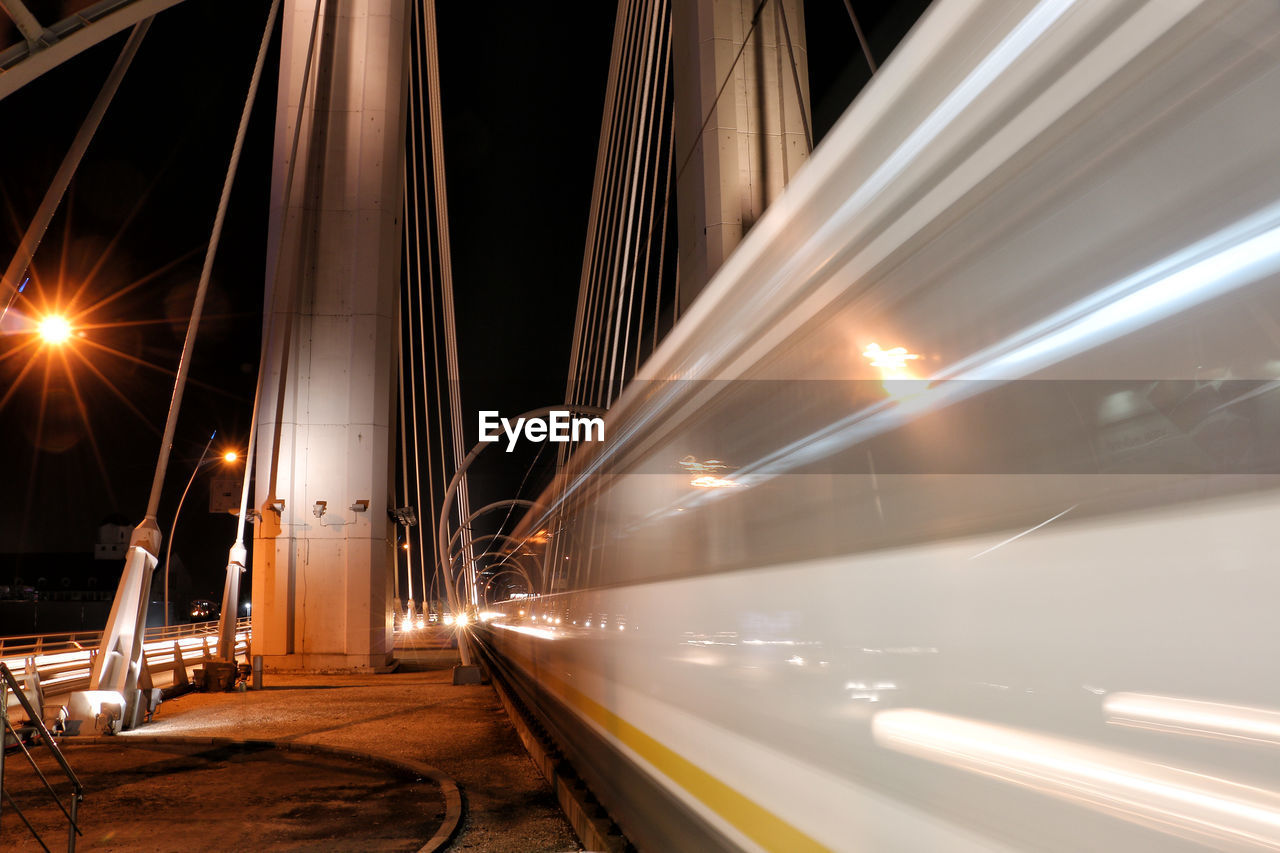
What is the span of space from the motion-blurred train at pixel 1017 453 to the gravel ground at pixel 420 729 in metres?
4.07

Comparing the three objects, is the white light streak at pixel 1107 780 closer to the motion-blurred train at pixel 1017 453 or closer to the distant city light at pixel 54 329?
the motion-blurred train at pixel 1017 453

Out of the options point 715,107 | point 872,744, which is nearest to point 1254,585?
point 872,744

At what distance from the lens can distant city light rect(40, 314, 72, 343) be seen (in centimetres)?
1129

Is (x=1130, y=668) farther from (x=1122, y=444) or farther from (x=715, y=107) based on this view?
(x=715, y=107)

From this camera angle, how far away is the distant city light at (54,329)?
1129 centimetres

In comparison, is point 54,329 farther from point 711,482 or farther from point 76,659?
point 76,659

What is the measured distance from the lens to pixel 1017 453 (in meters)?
1.91

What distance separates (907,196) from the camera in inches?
93.5

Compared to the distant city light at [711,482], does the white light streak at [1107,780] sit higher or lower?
lower

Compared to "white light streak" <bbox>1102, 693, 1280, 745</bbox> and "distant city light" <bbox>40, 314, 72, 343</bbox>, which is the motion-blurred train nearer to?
"white light streak" <bbox>1102, 693, 1280, 745</bbox>

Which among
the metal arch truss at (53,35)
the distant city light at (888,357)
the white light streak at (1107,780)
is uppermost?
the metal arch truss at (53,35)

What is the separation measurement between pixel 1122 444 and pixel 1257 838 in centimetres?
59

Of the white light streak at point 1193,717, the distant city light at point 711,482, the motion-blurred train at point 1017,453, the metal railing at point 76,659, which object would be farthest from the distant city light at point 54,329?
the white light streak at point 1193,717

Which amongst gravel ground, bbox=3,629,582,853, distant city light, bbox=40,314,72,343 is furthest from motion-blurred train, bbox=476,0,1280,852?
distant city light, bbox=40,314,72,343
